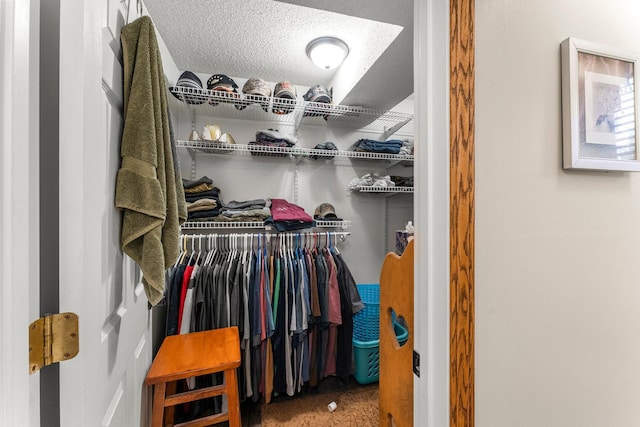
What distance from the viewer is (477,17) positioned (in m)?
0.63

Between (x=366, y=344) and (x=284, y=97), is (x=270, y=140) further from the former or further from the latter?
(x=366, y=344)

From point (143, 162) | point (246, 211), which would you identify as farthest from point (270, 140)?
point (143, 162)

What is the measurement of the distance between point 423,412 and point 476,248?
1.39 ft

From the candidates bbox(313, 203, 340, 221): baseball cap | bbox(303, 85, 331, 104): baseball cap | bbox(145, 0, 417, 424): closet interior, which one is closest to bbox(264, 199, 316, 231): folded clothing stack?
bbox(145, 0, 417, 424): closet interior

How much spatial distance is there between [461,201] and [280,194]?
1710 mm

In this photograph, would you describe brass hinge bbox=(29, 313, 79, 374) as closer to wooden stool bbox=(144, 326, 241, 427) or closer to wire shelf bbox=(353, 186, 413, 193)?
wooden stool bbox=(144, 326, 241, 427)

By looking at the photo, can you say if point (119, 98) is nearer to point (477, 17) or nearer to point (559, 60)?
point (477, 17)

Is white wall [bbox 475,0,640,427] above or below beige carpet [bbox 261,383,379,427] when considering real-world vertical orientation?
above

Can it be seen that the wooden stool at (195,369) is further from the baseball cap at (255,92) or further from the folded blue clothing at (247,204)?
the baseball cap at (255,92)

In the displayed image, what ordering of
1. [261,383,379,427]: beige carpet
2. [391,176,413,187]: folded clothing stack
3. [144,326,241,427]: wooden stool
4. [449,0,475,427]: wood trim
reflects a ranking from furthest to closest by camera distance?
[391,176,413,187]: folded clothing stack < [261,383,379,427]: beige carpet < [144,326,241,427]: wooden stool < [449,0,475,427]: wood trim

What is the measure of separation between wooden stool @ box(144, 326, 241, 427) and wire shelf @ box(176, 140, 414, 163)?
1178 millimetres

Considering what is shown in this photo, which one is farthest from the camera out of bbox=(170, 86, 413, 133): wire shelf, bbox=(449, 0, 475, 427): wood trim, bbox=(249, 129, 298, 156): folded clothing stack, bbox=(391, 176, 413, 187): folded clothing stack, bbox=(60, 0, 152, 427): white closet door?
bbox=(391, 176, 413, 187): folded clothing stack

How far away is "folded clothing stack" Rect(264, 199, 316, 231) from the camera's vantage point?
6.13ft

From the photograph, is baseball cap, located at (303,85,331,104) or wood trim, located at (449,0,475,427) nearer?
wood trim, located at (449,0,475,427)
